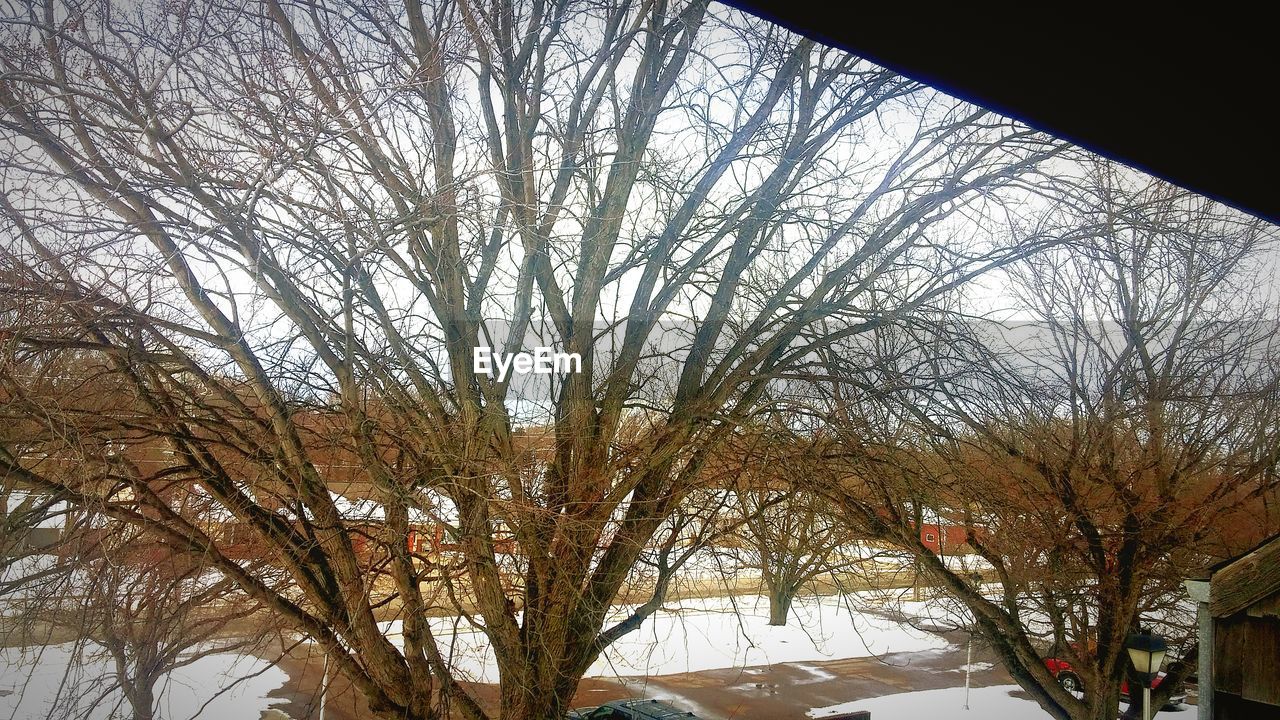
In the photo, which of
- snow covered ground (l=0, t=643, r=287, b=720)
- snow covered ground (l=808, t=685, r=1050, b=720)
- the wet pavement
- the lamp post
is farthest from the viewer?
the lamp post

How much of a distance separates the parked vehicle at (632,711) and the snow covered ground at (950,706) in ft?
1.72

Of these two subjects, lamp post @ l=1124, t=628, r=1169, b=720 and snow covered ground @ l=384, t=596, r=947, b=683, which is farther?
lamp post @ l=1124, t=628, r=1169, b=720

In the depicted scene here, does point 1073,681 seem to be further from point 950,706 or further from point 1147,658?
point 950,706

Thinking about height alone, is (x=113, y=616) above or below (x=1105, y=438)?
below

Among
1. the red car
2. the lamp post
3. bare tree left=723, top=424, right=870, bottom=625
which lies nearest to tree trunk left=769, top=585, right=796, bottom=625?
bare tree left=723, top=424, right=870, bottom=625

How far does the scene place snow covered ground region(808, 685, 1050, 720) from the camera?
3.07 meters

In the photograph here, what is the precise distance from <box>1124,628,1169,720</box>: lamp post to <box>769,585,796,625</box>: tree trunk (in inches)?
64.6

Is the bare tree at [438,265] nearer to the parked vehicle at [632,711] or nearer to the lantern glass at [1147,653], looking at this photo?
the parked vehicle at [632,711]

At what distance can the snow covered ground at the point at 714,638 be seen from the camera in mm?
2889

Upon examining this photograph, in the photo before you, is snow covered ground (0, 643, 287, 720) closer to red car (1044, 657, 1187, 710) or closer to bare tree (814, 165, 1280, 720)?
bare tree (814, 165, 1280, 720)

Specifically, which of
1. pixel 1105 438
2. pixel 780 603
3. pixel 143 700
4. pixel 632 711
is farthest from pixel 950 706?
pixel 143 700

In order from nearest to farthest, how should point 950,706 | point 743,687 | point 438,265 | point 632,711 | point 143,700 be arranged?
point 143,700, point 438,265, point 632,711, point 743,687, point 950,706

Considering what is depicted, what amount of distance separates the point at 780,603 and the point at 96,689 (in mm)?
2136

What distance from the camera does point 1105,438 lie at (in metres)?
3.71
